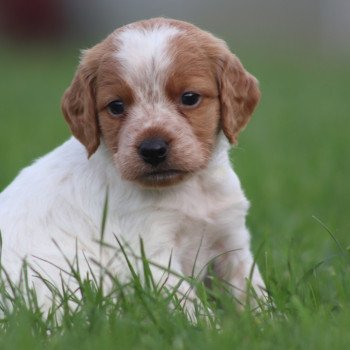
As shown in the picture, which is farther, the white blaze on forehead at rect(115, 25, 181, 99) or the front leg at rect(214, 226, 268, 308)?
the front leg at rect(214, 226, 268, 308)

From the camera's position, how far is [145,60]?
594 centimetres

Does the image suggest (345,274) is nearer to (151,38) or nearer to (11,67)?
(151,38)

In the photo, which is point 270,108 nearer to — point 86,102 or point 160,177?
point 86,102

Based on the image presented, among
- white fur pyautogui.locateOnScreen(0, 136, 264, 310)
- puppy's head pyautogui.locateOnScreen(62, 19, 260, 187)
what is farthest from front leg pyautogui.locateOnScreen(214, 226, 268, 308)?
puppy's head pyautogui.locateOnScreen(62, 19, 260, 187)

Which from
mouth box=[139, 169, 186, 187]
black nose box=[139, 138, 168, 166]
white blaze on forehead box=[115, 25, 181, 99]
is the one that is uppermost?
white blaze on forehead box=[115, 25, 181, 99]

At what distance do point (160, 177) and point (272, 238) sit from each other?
2084mm

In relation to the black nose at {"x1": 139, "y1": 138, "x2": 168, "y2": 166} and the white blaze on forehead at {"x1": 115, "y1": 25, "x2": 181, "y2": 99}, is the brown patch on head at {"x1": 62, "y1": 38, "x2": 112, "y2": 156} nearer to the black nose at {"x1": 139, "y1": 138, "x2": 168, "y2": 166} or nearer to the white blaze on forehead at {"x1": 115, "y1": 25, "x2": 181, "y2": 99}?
the white blaze on forehead at {"x1": 115, "y1": 25, "x2": 181, "y2": 99}

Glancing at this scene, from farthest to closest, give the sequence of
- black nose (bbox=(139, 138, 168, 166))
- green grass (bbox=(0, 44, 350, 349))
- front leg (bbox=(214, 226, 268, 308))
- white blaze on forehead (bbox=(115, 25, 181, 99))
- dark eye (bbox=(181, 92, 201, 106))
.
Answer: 1. front leg (bbox=(214, 226, 268, 308))
2. dark eye (bbox=(181, 92, 201, 106))
3. white blaze on forehead (bbox=(115, 25, 181, 99))
4. black nose (bbox=(139, 138, 168, 166))
5. green grass (bbox=(0, 44, 350, 349))

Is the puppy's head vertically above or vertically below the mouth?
above

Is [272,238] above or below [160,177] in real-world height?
below

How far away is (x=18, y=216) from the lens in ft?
20.3

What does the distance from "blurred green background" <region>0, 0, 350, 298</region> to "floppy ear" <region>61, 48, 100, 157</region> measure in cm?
133

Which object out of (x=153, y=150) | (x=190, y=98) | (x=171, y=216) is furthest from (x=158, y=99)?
(x=171, y=216)

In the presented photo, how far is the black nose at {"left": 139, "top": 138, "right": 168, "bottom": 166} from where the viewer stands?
583cm
